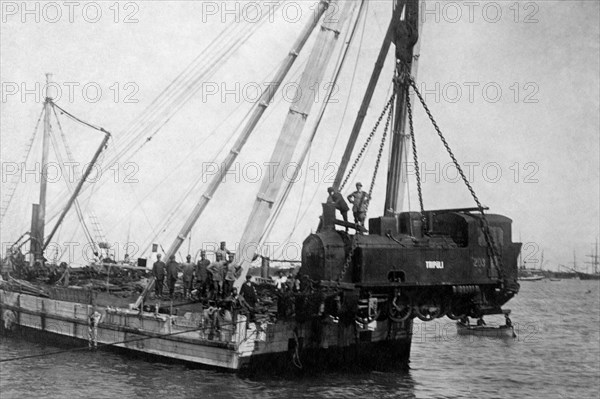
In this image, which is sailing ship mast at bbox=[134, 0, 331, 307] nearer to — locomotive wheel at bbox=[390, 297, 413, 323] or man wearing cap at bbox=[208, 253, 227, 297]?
man wearing cap at bbox=[208, 253, 227, 297]

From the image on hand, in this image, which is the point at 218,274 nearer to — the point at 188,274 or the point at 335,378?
the point at 188,274

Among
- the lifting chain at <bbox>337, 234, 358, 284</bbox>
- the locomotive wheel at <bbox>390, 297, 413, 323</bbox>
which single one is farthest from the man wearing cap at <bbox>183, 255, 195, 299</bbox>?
the locomotive wheel at <bbox>390, 297, 413, 323</bbox>

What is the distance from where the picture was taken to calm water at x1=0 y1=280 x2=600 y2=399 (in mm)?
16375

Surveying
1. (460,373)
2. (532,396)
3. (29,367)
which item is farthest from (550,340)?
(29,367)

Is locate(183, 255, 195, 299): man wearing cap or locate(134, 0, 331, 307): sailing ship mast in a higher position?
locate(134, 0, 331, 307): sailing ship mast

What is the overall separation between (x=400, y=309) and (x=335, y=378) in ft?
13.5

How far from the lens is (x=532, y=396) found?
19469 millimetres

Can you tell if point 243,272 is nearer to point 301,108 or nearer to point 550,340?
point 301,108

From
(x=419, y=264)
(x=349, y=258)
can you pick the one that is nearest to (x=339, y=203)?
(x=349, y=258)

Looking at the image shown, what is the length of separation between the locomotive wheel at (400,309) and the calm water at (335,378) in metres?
2.57

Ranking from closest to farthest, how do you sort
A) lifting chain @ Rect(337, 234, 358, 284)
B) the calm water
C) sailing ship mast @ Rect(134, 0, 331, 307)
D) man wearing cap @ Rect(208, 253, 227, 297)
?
lifting chain @ Rect(337, 234, 358, 284) < the calm water < man wearing cap @ Rect(208, 253, 227, 297) < sailing ship mast @ Rect(134, 0, 331, 307)

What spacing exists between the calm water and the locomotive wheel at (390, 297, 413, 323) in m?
2.57

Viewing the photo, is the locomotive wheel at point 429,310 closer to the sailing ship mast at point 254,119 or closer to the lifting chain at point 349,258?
the lifting chain at point 349,258

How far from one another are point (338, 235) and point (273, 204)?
4.03 m
